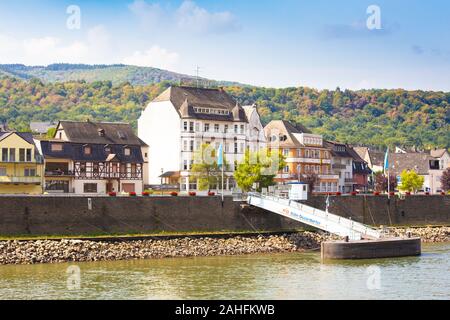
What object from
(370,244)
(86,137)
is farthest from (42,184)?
(370,244)

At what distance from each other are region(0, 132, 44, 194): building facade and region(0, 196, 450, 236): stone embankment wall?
17.4m

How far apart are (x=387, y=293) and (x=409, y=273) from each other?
34.2 feet

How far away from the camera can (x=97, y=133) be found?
108 meters

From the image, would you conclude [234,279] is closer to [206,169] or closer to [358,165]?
[206,169]

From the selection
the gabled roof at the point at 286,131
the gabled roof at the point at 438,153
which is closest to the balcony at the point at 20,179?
the gabled roof at the point at 286,131

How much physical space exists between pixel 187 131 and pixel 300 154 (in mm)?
21935

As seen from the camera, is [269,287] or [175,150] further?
[175,150]

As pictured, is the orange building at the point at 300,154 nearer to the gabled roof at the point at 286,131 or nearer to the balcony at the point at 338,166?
the gabled roof at the point at 286,131

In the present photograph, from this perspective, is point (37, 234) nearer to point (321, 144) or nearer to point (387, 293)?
point (387, 293)

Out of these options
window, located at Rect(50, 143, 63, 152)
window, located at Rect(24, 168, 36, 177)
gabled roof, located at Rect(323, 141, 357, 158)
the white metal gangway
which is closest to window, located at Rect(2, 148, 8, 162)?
window, located at Rect(24, 168, 36, 177)

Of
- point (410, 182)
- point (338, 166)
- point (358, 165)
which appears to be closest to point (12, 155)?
point (410, 182)

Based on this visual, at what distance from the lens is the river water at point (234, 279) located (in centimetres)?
5675

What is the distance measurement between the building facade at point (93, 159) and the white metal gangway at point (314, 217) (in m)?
22.4

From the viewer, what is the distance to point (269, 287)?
196 ft
